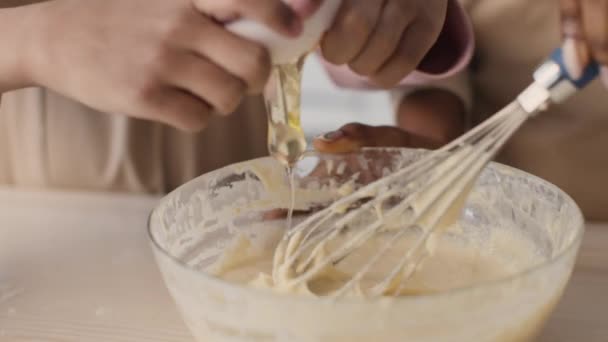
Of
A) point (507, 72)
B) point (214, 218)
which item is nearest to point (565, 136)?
point (507, 72)

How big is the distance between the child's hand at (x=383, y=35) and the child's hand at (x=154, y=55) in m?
0.06

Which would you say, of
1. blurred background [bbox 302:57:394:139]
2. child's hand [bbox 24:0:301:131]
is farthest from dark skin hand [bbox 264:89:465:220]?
blurred background [bbox 302:57:394:139]

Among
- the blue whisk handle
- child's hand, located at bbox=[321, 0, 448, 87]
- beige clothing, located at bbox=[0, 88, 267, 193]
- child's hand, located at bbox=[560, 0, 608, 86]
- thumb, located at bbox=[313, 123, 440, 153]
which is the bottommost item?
beige clothing, located at bbox=[0, 88, 267, 193]

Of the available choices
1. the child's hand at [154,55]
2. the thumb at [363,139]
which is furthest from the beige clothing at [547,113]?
the child's hand at [154,55]

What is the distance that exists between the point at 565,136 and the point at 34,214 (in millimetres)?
605

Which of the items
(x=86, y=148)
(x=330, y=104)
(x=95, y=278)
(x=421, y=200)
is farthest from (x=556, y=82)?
(x=330, y=104)

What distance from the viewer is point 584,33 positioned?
13.6 inches

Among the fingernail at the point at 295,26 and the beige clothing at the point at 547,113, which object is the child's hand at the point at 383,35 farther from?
the beige clothing at the point at 547,113

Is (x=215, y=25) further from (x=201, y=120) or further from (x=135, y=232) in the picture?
(x=135, y=232)

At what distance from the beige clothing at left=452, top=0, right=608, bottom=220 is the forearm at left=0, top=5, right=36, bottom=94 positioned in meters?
0.53

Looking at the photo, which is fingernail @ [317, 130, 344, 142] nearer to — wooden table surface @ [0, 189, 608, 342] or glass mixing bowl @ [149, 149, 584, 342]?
glass mixing bowl @ [149, 149, 584, 342]

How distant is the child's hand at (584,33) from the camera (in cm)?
34

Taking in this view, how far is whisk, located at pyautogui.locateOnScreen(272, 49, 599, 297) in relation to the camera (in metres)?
0.36

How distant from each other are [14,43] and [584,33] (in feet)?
1.36
